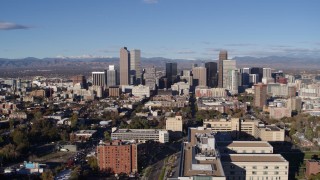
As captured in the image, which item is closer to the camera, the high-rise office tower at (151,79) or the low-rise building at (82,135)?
the low-rise building at (82,135)

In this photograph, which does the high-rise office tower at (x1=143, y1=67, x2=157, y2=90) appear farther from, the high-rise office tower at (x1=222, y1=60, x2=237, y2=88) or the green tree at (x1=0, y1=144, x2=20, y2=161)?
the green tree at (x1=0, y1=144, x2=20, y2=161)

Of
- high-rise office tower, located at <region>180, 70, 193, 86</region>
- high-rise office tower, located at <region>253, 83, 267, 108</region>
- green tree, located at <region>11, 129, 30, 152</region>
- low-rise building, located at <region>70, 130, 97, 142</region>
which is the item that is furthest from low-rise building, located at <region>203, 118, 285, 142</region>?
high-rise office tower, located at <region>180, 70, 193, 86</region>

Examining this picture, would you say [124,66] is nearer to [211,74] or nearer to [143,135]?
[211,74]

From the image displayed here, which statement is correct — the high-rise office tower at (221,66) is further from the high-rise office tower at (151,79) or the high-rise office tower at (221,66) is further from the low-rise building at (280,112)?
the low-rise building at (280,112)

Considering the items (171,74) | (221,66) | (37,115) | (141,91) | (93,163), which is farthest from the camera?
(171,74)

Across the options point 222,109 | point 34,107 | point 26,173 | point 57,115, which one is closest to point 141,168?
point 26,173

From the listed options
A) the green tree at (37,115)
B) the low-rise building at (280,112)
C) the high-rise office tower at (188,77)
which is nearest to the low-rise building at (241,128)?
the low-rise building at (280,112)

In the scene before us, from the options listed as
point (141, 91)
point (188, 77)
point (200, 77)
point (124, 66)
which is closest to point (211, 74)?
point (200, 77)

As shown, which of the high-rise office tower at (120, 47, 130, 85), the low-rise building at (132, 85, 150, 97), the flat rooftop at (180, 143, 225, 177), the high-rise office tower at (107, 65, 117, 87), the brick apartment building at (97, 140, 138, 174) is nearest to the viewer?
the flat rooftop at (180, 143, 225, 177)
